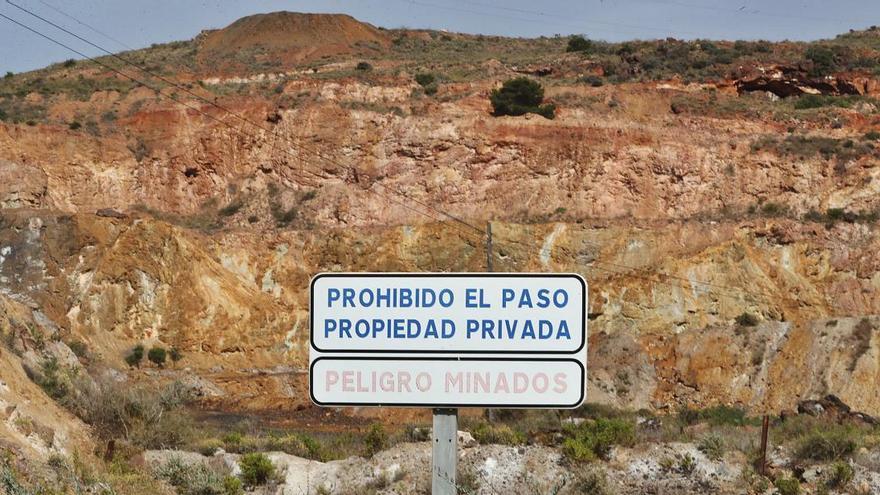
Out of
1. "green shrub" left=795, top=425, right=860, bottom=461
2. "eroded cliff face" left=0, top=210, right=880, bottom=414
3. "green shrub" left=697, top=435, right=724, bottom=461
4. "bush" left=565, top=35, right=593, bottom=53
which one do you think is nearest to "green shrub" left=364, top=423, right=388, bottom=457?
"green shrub" left=697, top=435, right=724, bottom=461

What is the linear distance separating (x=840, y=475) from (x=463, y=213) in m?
33.9

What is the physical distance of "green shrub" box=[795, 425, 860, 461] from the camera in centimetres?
2092

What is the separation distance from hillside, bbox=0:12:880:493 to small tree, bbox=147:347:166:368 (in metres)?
0.55

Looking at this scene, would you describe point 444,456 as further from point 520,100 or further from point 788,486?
point 520,100

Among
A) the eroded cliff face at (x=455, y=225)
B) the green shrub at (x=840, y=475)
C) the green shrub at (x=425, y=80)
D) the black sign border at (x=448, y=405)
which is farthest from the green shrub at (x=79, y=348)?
the black sign border at (x=448, y=405)

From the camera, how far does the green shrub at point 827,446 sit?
20.9m

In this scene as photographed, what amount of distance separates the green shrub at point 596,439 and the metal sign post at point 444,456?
14.5 metres

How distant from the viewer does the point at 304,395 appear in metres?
43.2

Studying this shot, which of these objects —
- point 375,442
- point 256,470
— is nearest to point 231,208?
point 375,442

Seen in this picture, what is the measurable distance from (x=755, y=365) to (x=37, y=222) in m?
29.7

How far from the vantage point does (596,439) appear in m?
21.7

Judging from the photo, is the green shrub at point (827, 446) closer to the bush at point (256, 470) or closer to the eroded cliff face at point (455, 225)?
the bush at point (256, 470)

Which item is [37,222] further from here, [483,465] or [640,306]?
[483,465]

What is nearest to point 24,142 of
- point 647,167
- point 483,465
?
point 647,167
